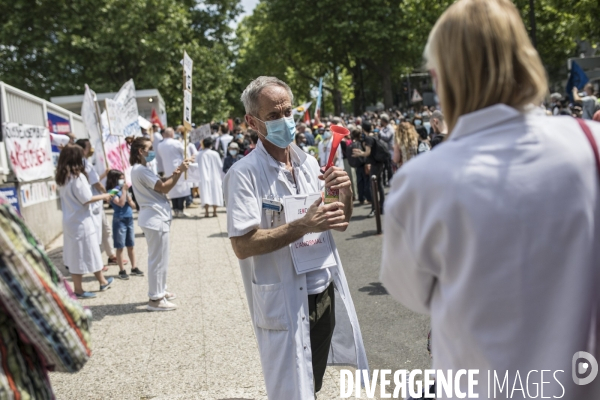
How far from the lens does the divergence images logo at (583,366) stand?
1.64m

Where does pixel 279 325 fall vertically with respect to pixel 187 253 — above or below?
above

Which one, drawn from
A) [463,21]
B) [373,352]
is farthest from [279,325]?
[373,352]

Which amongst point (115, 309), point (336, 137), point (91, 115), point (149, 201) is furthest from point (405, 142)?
point (336, 137)

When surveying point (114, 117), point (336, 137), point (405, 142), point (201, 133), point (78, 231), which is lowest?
point (78, 231)

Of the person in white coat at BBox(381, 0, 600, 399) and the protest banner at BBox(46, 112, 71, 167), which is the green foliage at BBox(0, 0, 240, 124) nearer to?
the protest banner at BBox(46, 112, 71, 167)

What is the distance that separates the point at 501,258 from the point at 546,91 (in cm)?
44

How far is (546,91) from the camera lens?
1.70 m

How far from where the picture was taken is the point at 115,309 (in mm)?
7621

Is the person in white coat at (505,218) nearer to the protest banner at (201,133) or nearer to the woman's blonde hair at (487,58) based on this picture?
the woman's blonde hair at (487,58)

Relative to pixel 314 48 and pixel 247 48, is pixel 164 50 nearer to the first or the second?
pixel 314 48

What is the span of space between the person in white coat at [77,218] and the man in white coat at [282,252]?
504 centimetres

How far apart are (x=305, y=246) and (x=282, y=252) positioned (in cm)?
13

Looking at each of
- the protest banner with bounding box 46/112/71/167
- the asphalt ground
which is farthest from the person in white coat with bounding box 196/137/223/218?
the asphalt ground

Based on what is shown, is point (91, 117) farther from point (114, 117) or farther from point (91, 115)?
point (114, 117)
